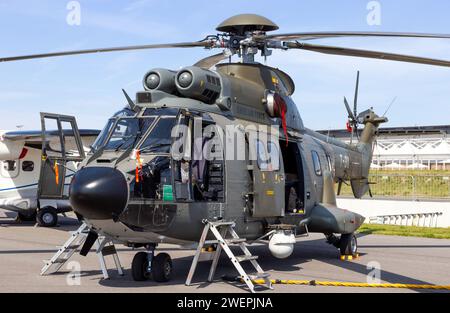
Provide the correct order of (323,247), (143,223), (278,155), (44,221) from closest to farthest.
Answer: (143,223) → (278,155) → (323,247) → (44,221)

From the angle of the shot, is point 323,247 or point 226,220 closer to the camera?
point 226,220

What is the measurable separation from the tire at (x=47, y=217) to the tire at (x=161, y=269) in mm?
13090

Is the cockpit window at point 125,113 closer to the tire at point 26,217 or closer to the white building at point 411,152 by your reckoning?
the tire at point 26,217

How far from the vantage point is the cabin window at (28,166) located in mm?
22469

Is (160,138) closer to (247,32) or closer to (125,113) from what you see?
(125,113)

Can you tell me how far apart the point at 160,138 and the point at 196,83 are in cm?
128

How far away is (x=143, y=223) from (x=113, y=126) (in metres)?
1.77

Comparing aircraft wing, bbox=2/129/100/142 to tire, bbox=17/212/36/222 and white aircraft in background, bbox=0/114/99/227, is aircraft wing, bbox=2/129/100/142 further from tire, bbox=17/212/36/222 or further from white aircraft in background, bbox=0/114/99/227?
tire, bbox=17/212/36/222

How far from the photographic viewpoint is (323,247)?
1595 centimetres

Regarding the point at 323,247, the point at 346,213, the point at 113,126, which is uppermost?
the point at 113,126

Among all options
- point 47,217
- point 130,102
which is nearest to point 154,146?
point 130,102
